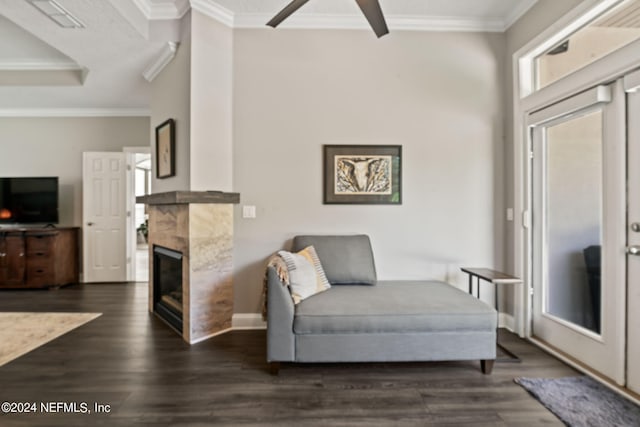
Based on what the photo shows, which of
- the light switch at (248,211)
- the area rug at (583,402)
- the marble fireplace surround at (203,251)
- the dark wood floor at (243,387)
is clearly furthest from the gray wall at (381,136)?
the area rug at (583,402)

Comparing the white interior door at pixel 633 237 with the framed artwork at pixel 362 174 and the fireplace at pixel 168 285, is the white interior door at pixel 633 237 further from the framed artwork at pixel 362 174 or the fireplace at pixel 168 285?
the fireplace at pixel 168 285

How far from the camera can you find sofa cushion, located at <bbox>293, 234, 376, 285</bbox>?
2.58 m

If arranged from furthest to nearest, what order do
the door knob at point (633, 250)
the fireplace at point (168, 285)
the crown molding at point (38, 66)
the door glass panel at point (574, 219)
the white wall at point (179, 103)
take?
the crown molding at point (38, 66) → the fireplace at point (168, 285) → the white wall at point (179, 103) → the door glass panel at point (574, 219) → the door knob at point (633, 250)

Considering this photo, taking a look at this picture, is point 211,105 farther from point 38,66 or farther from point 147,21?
point 38,66

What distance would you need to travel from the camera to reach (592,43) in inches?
82.1

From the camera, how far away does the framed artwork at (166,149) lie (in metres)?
2.80

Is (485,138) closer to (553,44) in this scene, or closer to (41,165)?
(553,44)

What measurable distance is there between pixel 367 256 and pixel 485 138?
164 centimetres

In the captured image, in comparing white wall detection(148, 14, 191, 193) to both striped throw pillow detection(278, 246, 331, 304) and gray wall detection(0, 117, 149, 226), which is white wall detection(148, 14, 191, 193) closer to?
striped throw pillow detection(278, 246, 331, 304)

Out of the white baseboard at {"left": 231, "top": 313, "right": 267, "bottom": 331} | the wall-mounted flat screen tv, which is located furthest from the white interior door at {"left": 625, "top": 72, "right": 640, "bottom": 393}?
the wall-mounted flat screen tv

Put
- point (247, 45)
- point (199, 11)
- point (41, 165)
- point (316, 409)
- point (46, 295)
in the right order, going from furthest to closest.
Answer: point (41, 165), point (46, 295), point (247, 45), point (199, 11), point (316, 409)

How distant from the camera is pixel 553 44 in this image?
243 cm

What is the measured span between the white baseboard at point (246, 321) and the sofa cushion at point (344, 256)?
78 centimetres

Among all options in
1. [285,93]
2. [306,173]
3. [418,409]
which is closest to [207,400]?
[418,409]
